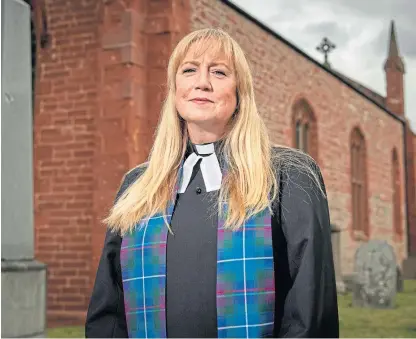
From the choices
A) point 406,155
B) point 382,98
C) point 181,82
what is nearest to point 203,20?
point 181,82

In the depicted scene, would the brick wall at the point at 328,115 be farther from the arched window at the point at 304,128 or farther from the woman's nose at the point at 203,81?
the woman's nose at the point at 203,81

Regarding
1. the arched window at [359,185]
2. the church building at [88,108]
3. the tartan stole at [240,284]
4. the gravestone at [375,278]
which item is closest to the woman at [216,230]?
the tartan stole at [240,284]

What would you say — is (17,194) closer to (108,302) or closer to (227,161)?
(108,302)

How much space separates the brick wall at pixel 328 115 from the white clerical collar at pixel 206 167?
585 cm

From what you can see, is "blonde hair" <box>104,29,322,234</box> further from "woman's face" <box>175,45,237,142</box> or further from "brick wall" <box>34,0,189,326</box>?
"brick wall" <box>34,0,189,326</box>

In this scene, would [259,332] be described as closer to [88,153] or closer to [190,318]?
[190,318]

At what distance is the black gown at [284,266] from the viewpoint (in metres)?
1.65

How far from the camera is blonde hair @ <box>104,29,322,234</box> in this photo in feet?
5.71

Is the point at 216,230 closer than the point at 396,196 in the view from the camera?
Yes

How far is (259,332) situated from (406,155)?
57.3 ft

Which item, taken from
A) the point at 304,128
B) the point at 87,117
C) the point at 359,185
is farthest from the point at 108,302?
the point at 359,185

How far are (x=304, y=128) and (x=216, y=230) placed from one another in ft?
33.4

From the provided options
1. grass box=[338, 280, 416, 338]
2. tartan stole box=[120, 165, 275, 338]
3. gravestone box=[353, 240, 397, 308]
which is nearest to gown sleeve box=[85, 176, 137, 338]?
tartan stole box=[120, 165, 275, 338]

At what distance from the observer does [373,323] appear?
7.75 m
